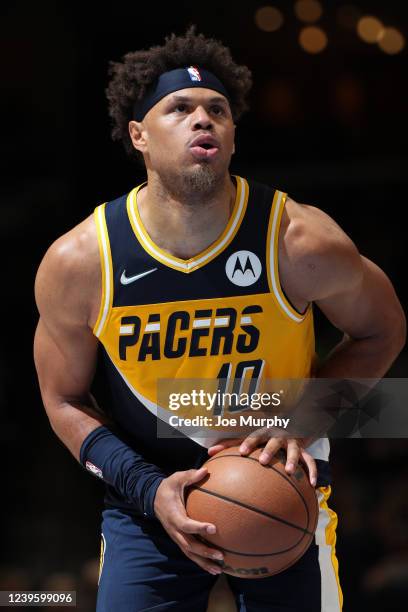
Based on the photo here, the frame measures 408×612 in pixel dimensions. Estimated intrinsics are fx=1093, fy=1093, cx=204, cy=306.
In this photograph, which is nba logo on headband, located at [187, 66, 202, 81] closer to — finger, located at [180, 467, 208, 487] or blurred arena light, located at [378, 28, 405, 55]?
finger, located at [180, 467, 208, 487]

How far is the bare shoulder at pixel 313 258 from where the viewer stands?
4027mm

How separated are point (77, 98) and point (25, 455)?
2.42 meters

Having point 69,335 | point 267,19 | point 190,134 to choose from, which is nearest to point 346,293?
point 190,134

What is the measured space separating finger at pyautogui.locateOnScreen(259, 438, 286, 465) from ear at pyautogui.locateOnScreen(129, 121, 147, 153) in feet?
4.13

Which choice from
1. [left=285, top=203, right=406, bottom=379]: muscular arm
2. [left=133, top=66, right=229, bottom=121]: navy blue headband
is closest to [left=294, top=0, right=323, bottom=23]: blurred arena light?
[left=133, top=66, right=229, bottom=121]: navy blue headband

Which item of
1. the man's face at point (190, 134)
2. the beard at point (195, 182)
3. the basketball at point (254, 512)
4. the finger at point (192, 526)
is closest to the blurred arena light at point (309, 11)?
the man's face at point (190, 134)

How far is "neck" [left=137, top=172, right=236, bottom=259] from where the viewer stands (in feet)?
13.4

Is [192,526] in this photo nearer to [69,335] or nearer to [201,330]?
[201,330]

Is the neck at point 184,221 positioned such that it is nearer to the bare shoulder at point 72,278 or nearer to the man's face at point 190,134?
the man's face at point 190,134

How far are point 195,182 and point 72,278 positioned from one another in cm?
58

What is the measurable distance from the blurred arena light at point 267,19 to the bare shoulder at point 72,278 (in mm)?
3609

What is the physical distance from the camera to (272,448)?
3760 mm

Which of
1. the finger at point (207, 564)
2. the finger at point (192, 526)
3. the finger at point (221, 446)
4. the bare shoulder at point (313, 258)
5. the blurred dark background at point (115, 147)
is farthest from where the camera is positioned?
the blurred dark background at point (115, 147)

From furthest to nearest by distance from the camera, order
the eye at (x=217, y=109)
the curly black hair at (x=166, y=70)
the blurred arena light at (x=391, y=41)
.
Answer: the blurred arena light at (x=391, y=41), the curly black hair at (x=166, y=70), the eye at (x=217, y=109)
